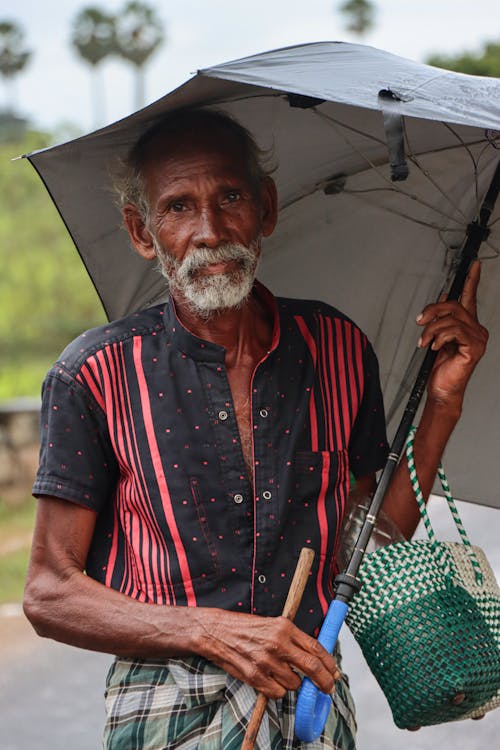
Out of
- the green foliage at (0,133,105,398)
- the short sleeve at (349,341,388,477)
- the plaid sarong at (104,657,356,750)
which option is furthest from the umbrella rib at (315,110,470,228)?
the green foliage at (0,133,105,398)

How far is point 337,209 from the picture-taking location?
114 inches

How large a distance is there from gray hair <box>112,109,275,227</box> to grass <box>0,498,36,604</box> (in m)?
3.92

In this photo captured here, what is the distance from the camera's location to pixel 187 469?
231 cm

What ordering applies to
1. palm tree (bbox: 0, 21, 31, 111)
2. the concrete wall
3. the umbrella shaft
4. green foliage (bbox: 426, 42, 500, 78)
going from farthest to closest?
1. palm tree (bbox: 0, 21, 31, 111)
2. green foliage (bbox: 426, 42, 500, 78)
3. the concrete wall
4. the umbrella shaft

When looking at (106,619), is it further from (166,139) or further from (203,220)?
(166,139)

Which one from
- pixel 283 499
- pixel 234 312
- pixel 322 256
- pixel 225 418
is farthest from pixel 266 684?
pixel 322 256

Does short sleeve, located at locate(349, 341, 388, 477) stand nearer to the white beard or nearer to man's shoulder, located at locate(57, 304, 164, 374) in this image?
the white beard

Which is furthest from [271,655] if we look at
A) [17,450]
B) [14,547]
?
[17,450]

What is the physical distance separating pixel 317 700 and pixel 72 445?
713 millimetres

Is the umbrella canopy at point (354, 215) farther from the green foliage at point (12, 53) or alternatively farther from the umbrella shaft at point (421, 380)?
the green foliage at point (12, 53)

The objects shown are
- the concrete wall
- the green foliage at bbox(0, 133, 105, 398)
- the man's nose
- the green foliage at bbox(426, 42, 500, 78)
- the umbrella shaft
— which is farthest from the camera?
the green foliage at bbox(426, 42, 500, 78)

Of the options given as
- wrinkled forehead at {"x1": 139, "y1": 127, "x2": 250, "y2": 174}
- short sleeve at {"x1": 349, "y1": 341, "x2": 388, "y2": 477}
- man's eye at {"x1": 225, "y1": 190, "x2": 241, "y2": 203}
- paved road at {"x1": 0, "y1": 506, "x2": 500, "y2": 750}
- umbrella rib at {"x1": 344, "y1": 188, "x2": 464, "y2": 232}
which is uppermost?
wrinkled forehead at {"x1": 139, "y1": 127, "x2": 250, "y2": 174}

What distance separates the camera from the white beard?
237 centimetres

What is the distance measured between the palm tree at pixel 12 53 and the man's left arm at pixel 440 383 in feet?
71.5
